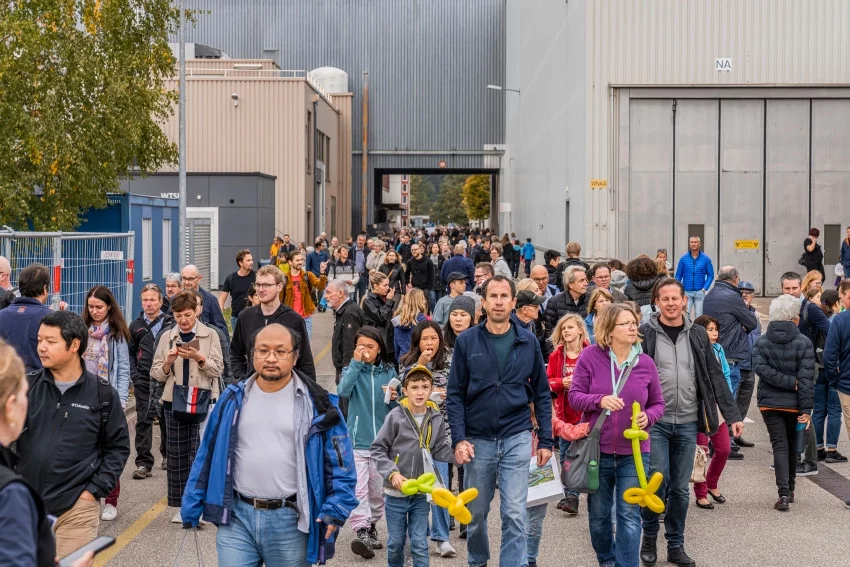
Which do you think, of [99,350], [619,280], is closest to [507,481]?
[99,350]

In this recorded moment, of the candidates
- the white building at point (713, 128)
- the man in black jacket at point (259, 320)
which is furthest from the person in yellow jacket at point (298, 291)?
the white building at point (713, 128)

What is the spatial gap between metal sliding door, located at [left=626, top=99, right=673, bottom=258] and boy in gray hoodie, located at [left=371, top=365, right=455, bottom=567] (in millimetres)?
20862

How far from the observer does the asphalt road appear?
26.5ft

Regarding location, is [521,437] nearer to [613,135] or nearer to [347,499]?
[347,499]

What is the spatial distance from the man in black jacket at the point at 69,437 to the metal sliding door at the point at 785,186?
25.0 metres

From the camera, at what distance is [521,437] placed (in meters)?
7.00

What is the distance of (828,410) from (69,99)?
45.1ft

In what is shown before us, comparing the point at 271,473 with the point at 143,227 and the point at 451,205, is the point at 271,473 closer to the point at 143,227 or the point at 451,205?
the point at 143,227

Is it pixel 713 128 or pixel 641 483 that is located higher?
pixel 713 128

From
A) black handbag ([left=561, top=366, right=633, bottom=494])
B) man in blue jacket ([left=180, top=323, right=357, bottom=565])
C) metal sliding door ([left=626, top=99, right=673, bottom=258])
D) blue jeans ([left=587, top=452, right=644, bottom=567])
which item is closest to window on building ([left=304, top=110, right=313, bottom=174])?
metal sliding door ([left=626, top=99, right=673, bottom=258])

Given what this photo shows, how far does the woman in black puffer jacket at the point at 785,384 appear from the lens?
9430 millimetres

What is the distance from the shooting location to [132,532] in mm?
8680

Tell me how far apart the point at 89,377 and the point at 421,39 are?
56571 mm

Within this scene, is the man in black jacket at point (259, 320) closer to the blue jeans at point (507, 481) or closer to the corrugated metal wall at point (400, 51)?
the blue jeans at point (507, 481)
